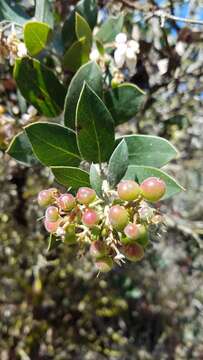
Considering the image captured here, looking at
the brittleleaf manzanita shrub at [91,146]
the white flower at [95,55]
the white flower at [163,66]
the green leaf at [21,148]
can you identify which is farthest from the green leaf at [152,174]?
the white flower at [163,66]

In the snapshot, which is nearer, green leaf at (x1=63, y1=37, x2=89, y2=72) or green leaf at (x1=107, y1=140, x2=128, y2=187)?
green leaf at (x1=107, y1=140, x2=128, y2=187)

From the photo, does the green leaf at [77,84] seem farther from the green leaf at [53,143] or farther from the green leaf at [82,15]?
the green leaf at [82,15]

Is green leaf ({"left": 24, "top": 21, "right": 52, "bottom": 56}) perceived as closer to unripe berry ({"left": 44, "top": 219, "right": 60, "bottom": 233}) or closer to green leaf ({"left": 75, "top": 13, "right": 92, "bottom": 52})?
green leaf ({"left": 75, "top": 13, "right": 92, "bottom": 52})

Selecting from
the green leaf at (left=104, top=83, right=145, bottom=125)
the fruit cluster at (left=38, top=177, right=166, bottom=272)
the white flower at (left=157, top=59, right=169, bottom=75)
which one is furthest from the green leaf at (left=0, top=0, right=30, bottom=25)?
the fruit cluster at (left=38, top=177, right=166, bottom=272)

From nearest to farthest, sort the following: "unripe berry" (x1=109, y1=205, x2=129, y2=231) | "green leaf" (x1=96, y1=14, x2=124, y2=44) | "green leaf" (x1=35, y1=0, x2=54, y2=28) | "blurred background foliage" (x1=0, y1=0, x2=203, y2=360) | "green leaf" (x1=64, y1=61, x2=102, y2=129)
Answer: "unripe berry" (x1=109, y1=205, x2=129, y2=231) → "green leaf" (x1=64, y1=61, x2=102, y2=129) → "green leaf" (x1=35, y1=0, x2=54, y2=28) → "green leaf" (x1=96, y1=14, x2=124, y2=44) → "blurred background foliage" (x1=0, y1=0, x2=203, y2=360)

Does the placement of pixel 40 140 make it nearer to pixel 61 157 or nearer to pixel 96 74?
pixel 61 157

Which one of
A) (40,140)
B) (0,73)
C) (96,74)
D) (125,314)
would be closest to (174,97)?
(0,73)

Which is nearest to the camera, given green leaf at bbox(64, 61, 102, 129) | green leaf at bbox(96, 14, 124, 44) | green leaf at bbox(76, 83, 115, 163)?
green leaf at bbox(76, 83, 115, 163)

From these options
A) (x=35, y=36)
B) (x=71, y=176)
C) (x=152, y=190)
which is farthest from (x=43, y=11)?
(x=152, y=190)
